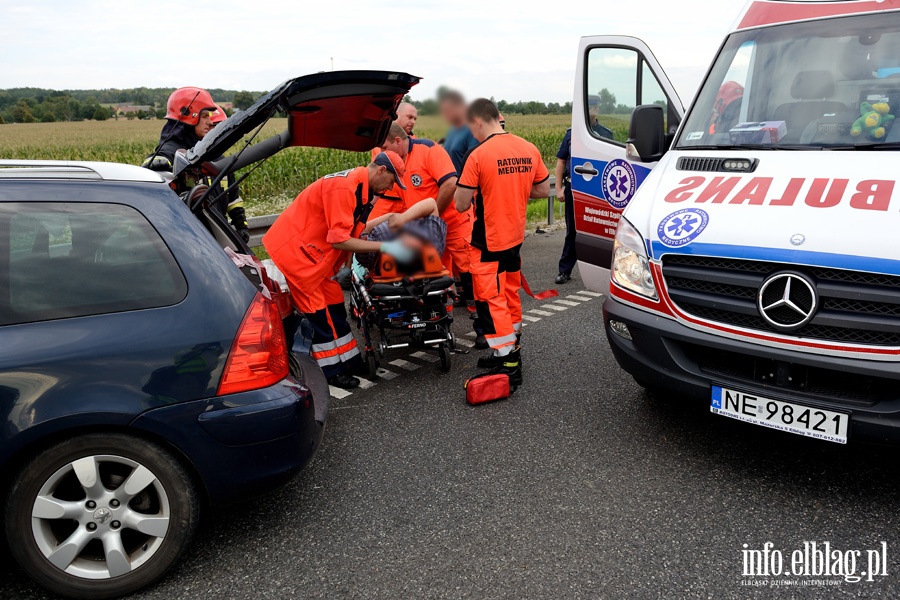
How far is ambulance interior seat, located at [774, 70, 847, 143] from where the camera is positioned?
12.7 ft

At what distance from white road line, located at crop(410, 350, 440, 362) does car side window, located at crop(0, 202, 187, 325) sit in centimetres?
289

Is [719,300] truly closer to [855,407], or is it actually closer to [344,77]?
[855,407]

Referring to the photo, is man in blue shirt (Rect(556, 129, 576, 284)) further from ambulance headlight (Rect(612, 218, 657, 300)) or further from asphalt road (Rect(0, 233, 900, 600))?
ambulance headlight (Rect(612, 218, 657, 300))

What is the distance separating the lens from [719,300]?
3318 millimetres

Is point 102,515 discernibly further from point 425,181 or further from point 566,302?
point 566,302

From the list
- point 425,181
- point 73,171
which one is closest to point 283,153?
point 425,181

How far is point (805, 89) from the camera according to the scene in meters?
4.05

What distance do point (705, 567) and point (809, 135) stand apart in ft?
7.61

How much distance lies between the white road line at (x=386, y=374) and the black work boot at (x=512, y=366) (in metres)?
0.85

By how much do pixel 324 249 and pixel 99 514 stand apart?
8.23 feet

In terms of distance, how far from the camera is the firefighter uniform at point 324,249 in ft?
15.3

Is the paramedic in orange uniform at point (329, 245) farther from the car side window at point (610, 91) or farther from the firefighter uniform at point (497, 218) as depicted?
the car side window at point (610, 91)

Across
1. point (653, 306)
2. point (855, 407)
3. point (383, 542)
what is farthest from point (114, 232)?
point (855, 407)

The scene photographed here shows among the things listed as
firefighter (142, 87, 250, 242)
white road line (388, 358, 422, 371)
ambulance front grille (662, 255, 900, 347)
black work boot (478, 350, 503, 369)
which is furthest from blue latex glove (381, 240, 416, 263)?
firefighter (142, 87, 250, 242)
